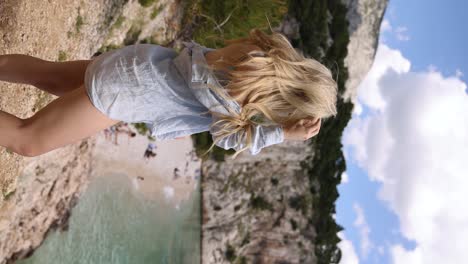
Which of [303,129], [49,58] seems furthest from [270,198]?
[303,129]

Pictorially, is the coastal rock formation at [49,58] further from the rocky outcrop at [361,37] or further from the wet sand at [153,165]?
the rocky outcrop at [361,37]

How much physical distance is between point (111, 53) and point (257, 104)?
813 mm

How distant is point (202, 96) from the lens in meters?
2.14

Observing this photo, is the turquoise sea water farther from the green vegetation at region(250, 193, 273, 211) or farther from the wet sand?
the green vegetation at region(250, 193, 273, 211)

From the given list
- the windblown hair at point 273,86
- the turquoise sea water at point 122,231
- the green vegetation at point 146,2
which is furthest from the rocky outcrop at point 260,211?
the windblown hair at point 273,86

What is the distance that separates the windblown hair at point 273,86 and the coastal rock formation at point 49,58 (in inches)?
95.2

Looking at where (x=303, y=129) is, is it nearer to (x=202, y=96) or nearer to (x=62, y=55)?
(x=202, y=96)

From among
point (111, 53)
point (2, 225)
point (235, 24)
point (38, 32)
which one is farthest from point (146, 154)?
point (111, 53)

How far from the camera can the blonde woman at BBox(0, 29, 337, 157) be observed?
2.12 m

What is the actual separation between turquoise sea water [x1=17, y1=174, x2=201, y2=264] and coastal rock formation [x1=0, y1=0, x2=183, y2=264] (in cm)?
31

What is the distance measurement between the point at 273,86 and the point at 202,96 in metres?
0.35

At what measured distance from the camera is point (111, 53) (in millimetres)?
2293

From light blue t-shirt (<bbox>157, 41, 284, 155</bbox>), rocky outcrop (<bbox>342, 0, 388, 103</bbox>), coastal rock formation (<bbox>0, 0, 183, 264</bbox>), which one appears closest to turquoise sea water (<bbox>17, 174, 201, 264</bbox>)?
coastal rock formation (<bbox>0, 0, 183, 264</bbox>)

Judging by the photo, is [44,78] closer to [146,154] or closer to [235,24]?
[235,24]
